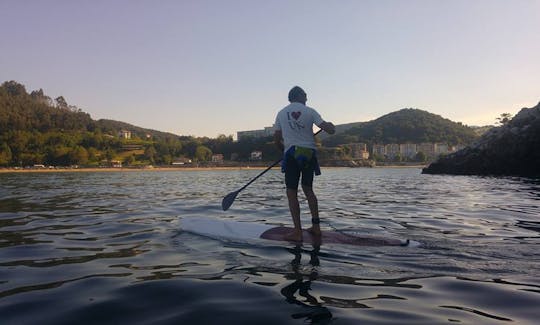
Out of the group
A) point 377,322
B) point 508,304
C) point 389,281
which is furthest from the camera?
point 389,281

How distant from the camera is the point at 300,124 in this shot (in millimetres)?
6918

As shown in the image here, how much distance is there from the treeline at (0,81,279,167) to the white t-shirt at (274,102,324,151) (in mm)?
112695

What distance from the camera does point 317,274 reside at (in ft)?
15.4

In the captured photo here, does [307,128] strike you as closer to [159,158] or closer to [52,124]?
[159,158]

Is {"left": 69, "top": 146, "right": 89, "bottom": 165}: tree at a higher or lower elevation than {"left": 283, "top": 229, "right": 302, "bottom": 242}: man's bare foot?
higher

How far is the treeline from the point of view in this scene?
13825 cm

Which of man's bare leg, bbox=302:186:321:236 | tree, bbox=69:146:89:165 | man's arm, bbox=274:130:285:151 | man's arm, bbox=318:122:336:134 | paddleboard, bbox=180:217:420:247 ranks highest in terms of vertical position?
tree, bbox=69:146:89:165

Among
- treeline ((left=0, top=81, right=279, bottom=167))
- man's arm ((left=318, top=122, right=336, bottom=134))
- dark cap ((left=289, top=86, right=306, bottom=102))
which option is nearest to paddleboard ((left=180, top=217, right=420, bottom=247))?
man's arm ((left=318, top=122, right=336, bottom=134))

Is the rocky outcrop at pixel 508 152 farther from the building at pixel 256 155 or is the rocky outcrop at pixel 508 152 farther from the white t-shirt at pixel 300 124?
the building at pixel 256 155

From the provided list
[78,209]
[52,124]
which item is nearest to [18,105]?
[52,124]

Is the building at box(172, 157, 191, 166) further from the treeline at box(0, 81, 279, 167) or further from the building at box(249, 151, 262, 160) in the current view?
the building at box(249, 151, 262, 160)

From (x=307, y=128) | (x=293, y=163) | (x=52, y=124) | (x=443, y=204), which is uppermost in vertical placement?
(x=52, y=124)

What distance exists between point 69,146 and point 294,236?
161 metres

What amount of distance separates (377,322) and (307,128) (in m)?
4.14
